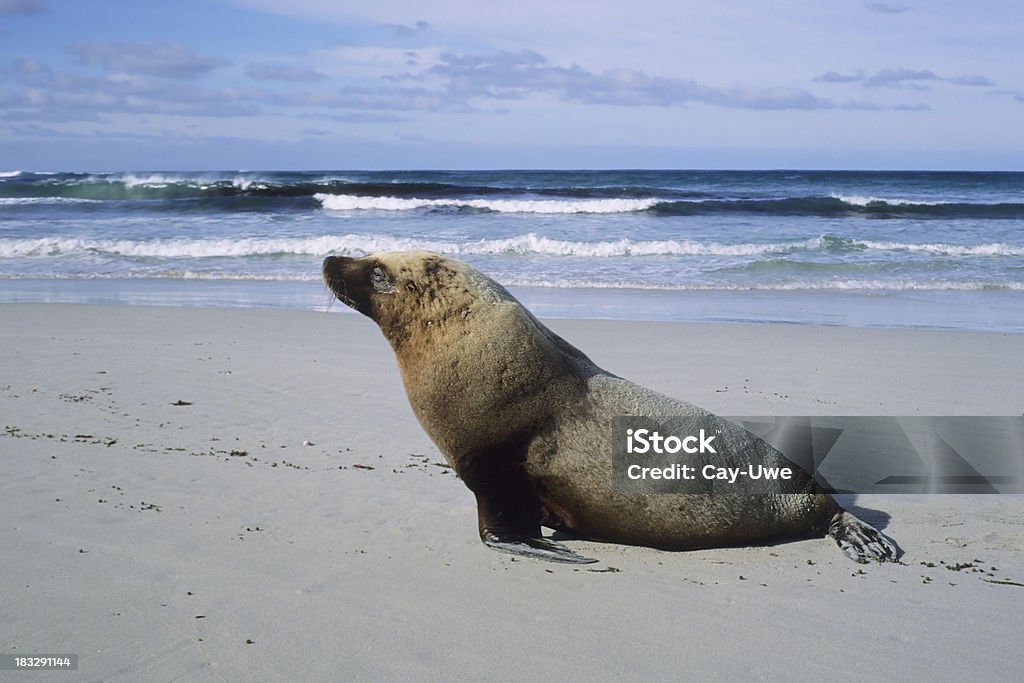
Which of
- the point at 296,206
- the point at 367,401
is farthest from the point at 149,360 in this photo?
the point at 296,206

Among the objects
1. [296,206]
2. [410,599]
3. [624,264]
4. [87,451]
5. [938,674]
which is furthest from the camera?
[296,206]

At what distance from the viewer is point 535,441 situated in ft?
15.6

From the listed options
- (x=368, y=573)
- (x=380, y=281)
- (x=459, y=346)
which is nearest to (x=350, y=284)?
(x=380, y=281)

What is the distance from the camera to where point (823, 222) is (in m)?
30.8

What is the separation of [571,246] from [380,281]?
1829 cm

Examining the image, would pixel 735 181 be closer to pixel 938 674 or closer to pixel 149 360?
pixel 149 360

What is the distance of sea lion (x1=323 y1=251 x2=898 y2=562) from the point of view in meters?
4.75

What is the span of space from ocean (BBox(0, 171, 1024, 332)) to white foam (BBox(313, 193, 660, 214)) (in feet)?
0.40

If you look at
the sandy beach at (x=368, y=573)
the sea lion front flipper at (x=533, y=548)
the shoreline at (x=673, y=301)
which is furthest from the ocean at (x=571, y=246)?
the sea lion front flipper at (x=533, y=548)

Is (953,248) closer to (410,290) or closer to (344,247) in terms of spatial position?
(344,247)

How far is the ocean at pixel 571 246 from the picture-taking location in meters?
15.1

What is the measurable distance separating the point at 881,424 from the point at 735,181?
4706 cm

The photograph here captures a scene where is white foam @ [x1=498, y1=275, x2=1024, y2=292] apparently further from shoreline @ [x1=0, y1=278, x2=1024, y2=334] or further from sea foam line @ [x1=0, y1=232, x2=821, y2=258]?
sea foam line @ [x1=0, y1=232, x2=821, y2=258]

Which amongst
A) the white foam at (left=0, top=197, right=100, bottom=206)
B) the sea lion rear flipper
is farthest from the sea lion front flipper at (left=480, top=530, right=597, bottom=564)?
the white foam at (left=0, top=197, right=100, bottom=206)
